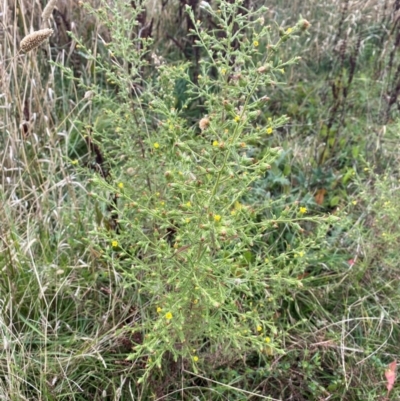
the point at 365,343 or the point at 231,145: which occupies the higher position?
the point at 231,145

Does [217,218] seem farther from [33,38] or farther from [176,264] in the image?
[33,38]

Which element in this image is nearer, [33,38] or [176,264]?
[176,264]

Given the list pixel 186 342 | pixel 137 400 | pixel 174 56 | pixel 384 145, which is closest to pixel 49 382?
pixel 137 400

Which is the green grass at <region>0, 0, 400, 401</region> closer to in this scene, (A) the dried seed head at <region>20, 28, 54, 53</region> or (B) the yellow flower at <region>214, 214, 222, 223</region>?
(B) the yellow flower at <region>214, 214, 222, 223</region>

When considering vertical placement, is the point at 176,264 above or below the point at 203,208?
below

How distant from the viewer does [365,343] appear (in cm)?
181

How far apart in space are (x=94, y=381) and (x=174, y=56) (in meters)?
1.99

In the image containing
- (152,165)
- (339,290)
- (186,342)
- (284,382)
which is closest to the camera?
(186,342)

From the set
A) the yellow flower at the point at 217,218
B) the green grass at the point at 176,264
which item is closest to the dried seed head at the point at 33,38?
the green grass at the point at 176,264

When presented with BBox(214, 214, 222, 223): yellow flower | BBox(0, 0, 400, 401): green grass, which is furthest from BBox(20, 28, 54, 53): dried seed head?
BBox(214, 214, 222, 223): yellow flower

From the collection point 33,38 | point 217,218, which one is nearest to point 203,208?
point 217,218

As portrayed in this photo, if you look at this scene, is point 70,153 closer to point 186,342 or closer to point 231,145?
point 186,342

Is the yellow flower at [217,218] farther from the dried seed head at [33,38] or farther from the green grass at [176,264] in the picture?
the dried seed head at [33,38]

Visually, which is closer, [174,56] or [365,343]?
[365,343]
